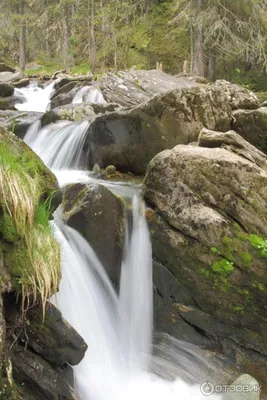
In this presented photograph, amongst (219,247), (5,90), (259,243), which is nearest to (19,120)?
(219,247)

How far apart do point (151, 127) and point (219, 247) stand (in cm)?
322

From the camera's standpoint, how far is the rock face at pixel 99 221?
558cm

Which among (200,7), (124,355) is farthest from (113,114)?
(200,7)

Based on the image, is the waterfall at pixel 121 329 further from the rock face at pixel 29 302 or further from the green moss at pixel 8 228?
the green moss at pixel 8 228

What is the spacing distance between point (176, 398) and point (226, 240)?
2.17m

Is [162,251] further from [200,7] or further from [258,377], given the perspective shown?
[200,7]

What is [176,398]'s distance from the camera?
481cm

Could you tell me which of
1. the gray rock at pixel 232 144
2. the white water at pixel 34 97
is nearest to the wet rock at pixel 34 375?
the gray rock at pixel 232 144

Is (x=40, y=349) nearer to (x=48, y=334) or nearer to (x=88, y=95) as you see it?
(x=48, y=334)

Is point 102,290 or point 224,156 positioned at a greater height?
point 224,156

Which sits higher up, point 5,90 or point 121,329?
point 5,90

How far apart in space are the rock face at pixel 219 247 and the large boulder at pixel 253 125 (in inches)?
104

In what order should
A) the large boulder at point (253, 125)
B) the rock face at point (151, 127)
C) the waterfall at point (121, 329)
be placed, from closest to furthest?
1. the waterfall at point (121, 329)
2. the rock face at point (151, 127)
3. the large boulder at point (253, 125)

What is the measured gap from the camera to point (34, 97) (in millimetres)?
16891
